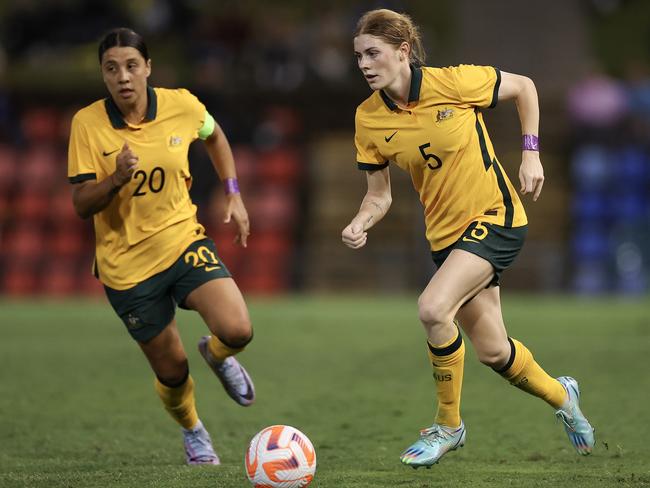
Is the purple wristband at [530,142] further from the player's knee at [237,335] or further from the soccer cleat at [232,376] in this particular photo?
the soccer cleat at [232,376]

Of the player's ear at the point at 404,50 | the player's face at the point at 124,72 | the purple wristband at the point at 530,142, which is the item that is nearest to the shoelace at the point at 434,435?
the purple wristband at the point at 530,142

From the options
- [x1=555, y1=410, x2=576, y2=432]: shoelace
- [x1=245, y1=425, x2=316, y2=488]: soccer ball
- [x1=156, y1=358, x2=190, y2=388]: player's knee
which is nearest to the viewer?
[x1=245, y1=425, x2=316, y2=488]: soccer ball

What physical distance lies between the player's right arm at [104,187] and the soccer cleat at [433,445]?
6.13ft

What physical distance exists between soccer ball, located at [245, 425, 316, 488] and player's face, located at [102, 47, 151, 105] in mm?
1918

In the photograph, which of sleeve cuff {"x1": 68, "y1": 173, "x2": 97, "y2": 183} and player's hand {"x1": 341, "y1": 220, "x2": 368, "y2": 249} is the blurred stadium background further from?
player's hand {"x1": 341, "y1": 220, "x2": 368, "y2": 249}

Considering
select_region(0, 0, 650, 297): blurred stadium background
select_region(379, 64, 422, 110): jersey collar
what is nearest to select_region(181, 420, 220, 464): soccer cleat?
select_region(379, 64, 422, 110): jersey collar

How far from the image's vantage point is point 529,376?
602cm

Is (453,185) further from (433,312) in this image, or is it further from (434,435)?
(434,435)

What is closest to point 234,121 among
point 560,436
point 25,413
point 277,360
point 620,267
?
point 620,267

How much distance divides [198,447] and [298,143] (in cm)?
1275

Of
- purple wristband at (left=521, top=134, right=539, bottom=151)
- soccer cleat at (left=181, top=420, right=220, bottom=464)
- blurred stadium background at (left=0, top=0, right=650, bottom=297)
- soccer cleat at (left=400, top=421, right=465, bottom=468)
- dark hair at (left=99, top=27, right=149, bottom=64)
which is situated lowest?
blurred stadium background at (left=0, top=0, right=650, bottom=297)

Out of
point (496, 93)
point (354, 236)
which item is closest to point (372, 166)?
point (354, 236)

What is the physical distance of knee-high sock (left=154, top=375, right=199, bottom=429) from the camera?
250 inches

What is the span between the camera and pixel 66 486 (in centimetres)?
543
